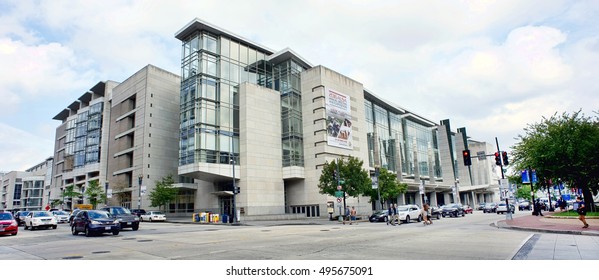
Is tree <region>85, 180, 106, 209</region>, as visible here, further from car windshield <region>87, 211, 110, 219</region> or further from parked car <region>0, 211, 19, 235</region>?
car windshield <region>87, 211, 110, 219</region>

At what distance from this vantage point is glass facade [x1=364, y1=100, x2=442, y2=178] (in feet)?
232

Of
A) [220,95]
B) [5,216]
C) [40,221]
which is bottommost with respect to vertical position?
[40,221]

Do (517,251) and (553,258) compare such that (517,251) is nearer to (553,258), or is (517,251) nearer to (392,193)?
(553,258)

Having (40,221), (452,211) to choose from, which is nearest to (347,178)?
(452,211)

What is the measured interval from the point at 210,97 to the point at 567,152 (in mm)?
40083

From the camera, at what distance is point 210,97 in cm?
5050

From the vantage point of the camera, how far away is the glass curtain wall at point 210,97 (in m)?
49.1

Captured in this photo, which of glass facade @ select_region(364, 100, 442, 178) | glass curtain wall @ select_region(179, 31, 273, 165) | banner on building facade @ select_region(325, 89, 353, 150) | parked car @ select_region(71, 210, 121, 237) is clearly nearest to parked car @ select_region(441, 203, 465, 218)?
banner on building facade @ select_region(325, 89, 353, 150)

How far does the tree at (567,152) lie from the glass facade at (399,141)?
112 feet

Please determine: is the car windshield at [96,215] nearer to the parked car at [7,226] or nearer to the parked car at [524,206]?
the parked car at [7,226]

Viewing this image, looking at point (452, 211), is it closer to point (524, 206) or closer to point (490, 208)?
point (490, 208)

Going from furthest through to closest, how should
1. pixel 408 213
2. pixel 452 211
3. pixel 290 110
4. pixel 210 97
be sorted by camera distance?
pixel 290 110 → pixel 210 97 → pixel 452 211 → pixel 408 213

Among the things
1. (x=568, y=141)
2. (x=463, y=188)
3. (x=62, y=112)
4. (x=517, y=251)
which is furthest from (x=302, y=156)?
(x=62, y=112)

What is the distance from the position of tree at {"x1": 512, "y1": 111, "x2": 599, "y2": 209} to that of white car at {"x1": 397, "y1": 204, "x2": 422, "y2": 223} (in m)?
11.4
